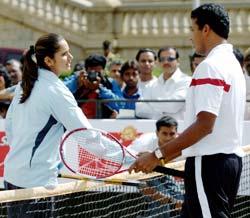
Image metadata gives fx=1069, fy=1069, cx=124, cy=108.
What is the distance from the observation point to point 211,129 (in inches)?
249

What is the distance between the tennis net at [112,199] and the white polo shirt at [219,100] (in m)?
0.66

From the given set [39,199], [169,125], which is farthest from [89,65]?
[39,199]

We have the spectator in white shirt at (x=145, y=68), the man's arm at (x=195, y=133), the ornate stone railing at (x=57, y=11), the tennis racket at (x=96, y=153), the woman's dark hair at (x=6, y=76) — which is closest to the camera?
the man's arm at (x=195, y=133)

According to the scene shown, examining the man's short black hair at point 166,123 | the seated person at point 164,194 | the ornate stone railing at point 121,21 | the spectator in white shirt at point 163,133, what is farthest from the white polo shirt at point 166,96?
the ornate stone railing at point 121,21

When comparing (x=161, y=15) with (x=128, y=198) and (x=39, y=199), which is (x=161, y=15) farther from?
Answer: (x=39, y=199)

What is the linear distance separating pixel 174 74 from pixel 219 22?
19.6 feet

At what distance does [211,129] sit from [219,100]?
180 millimetres

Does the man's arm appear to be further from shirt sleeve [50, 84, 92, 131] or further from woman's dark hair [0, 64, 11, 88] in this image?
woman's dark hair [0, 64, 11, 88]

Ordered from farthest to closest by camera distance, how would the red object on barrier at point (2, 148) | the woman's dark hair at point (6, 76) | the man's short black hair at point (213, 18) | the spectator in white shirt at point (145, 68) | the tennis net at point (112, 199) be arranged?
the spectator in white shirt at point (145, 68)
the woman's dark hair at point (6, 76)
the red object on barrier at point (2, 148)
the tennis net at point (112, 199)
the man's short black hair at point (213, 18)

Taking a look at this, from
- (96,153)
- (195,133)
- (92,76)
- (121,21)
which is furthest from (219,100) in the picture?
(121,21)

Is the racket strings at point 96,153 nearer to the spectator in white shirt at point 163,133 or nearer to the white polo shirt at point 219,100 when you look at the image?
the white polo shirt at point 219,100

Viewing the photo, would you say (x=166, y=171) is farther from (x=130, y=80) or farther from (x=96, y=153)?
(x=130, y=80)

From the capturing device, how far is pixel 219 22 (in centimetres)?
652

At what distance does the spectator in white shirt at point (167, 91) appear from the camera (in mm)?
12031
